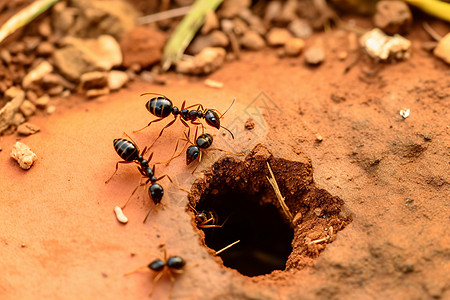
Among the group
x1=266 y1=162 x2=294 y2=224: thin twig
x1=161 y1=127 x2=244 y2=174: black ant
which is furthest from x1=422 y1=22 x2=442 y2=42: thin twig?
x1=161 y1=127 x2=244 y2=174: black ant

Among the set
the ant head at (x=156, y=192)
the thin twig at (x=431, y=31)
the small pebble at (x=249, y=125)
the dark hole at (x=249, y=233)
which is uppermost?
the ant head at (x=156, y=192)

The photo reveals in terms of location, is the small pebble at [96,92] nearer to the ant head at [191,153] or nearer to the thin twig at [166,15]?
the thin twig at [166,15]

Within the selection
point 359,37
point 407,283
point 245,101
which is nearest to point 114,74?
point 245,101

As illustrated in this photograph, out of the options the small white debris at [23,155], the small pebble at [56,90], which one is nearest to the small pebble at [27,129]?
the small white debris at [23,155]

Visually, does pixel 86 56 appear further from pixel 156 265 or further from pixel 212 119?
pixel 156 265

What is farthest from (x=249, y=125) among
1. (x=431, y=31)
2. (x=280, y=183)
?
(x=431, y=31)

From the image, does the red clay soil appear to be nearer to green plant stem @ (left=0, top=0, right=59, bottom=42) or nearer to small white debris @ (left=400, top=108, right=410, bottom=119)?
small white debris @ (left=400, top=108, right=410, bottom=119)

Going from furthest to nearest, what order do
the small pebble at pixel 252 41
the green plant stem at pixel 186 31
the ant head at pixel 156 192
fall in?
the small pebble at pixel 252 41 → the green plant stem at pixel 186 31 → the ant head at pixel 156 192

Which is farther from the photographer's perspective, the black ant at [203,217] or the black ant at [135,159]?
the black ant at [203,217]
